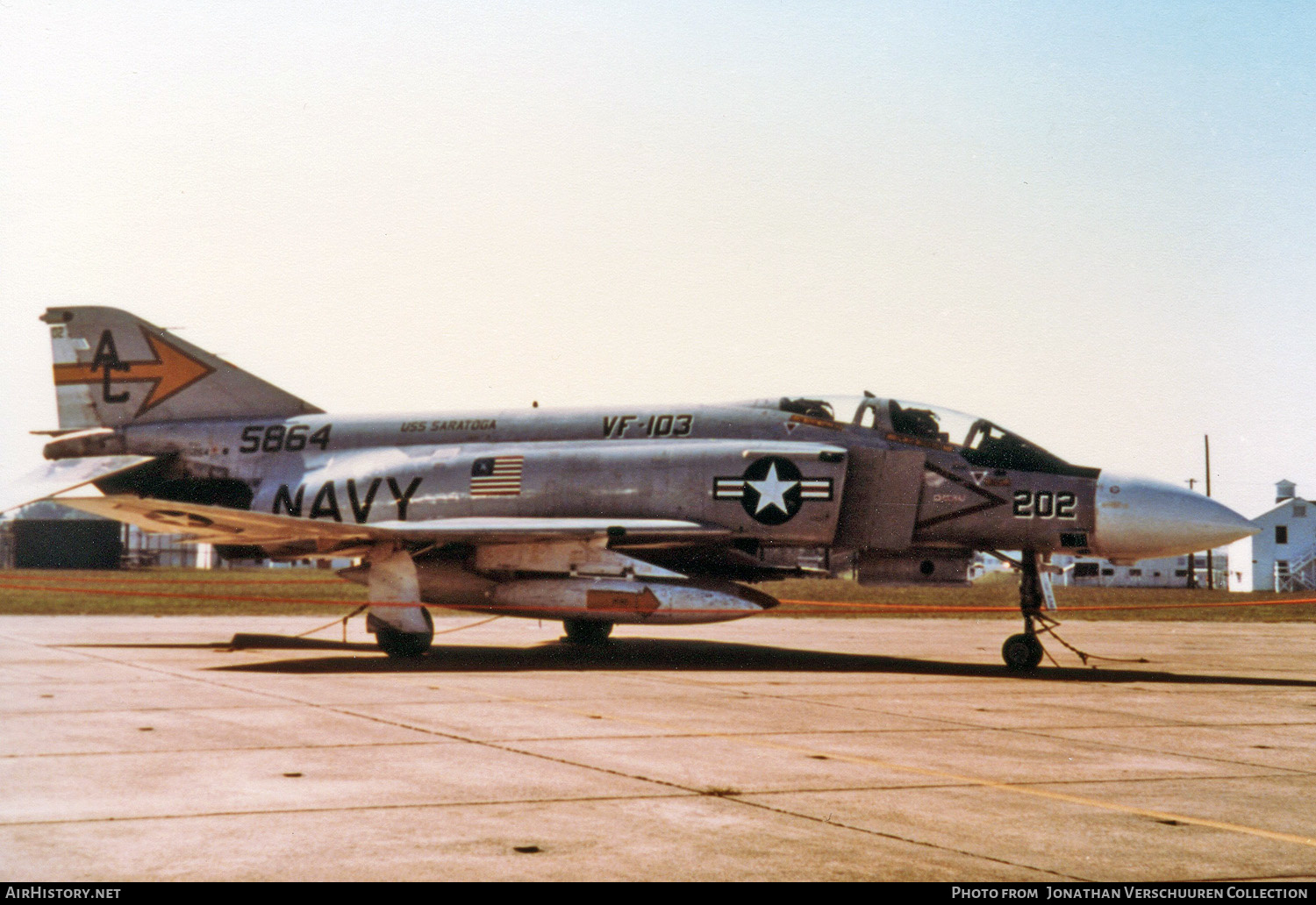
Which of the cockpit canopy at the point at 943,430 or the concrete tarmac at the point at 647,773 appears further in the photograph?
the cockpit canopy at the point at 943,430

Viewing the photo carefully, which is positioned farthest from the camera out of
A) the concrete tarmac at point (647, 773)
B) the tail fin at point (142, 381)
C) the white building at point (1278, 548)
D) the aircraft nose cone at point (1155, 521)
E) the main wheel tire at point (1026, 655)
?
the white building at point (1278, 548)

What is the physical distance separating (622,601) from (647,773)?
748cm

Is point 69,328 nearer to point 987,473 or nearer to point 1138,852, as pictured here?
point 987,473

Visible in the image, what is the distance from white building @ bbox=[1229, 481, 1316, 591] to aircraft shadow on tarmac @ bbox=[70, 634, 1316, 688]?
63.9 meters

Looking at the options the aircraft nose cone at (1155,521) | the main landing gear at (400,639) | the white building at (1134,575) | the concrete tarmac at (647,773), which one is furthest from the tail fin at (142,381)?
the white building at (1134,575)

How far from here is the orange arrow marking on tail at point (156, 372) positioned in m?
18.2

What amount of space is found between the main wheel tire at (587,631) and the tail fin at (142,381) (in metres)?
5.34

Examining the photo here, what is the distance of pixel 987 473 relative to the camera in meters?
13.9

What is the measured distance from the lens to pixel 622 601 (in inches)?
552

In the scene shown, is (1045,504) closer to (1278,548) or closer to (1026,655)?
(1026,655)

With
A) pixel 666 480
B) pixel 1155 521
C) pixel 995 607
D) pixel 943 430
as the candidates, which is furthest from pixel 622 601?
pixel 995 607

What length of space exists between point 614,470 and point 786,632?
7.37 m

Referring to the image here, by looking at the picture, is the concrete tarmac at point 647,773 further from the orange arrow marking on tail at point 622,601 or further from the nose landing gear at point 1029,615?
the orange arrow marking on tail at point 622,601

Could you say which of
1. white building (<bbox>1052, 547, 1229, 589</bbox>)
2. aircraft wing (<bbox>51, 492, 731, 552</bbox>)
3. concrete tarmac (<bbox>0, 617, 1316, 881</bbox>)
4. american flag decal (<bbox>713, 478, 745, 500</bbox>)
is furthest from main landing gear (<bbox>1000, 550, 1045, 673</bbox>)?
white building (<bbox>1052, 547, 1229, 589</bbox>)
